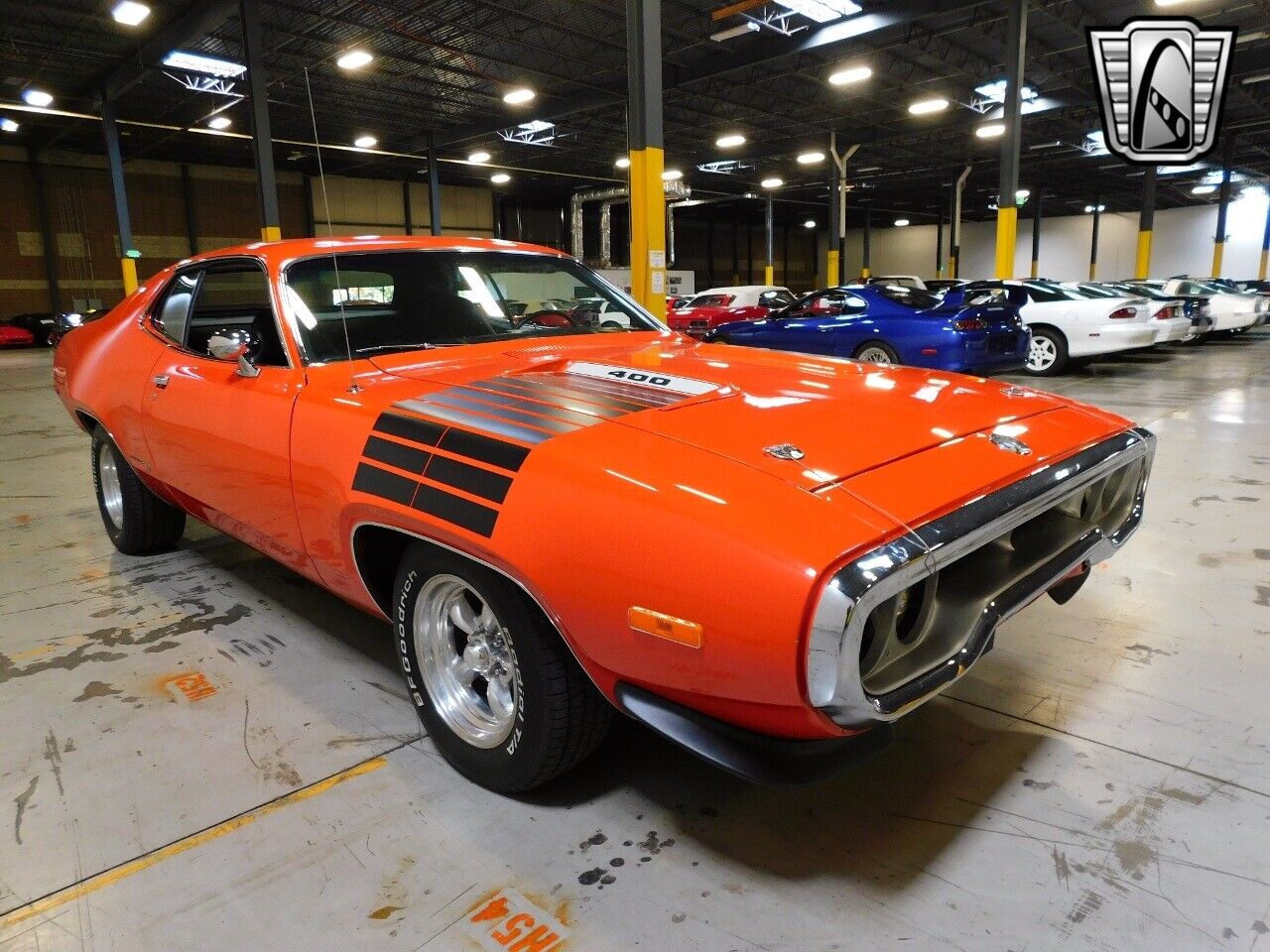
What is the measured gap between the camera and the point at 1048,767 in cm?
214

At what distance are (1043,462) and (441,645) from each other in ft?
5.19

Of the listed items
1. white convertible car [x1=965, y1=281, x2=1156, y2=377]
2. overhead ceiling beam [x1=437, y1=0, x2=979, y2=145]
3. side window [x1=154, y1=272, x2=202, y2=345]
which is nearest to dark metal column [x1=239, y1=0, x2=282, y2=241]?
overhead ceiling beam [x1=437, y1=0, x2=979, y2=145]

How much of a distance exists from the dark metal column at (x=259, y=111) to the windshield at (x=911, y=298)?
331 inches

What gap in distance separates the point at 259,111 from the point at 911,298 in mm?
10183

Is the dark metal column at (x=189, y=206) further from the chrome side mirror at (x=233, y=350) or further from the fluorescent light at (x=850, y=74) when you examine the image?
the chrome side mirror at (x=233, y=350)

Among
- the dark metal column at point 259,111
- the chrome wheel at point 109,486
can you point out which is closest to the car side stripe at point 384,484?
the chrome wheel at point 109,486

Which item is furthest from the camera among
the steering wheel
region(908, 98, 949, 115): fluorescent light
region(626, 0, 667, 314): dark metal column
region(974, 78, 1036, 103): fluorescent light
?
region(908, 98, 949, 115): fluorescent light

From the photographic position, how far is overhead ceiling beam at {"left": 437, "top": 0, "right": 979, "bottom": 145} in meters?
12.7

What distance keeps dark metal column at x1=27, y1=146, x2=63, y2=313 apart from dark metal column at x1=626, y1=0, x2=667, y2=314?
24.0 metres

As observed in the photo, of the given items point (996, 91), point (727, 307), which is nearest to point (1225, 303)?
point (996, 91)

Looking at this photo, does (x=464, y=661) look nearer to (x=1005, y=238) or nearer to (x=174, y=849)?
(x=174, y=849)

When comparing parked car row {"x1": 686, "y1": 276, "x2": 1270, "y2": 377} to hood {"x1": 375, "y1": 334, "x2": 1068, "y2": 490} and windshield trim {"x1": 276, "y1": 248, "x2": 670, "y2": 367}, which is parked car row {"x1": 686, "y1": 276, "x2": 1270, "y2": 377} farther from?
hood {"x1": 375, "y1": 334, "x2": 1068, "y2": 490}

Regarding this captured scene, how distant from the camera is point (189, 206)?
26.5m

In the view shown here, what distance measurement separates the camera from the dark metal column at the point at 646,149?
7824mm
